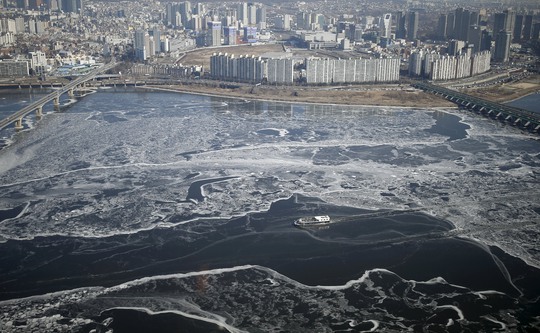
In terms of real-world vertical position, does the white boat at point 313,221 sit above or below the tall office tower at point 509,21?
below

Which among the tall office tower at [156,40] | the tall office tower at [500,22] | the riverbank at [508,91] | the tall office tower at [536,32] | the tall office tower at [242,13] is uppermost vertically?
the tall office tower at [242,13]

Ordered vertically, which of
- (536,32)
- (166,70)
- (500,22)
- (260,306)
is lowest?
(260,306)

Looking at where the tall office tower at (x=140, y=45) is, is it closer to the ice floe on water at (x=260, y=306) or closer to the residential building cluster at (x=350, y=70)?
the residential building cluster at (x=350, y=70)

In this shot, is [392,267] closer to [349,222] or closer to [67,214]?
[349,222]

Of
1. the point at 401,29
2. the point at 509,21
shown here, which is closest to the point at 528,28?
the point at 509,21

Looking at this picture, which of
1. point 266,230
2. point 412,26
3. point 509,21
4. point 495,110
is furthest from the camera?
point 412,26

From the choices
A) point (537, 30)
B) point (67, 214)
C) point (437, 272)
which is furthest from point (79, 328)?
point (537, 30)

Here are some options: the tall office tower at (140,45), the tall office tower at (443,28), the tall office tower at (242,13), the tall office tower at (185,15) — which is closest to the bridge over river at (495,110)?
the tall office tower at (140,45)

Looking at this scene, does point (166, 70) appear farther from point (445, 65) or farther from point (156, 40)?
point (445, 65)
